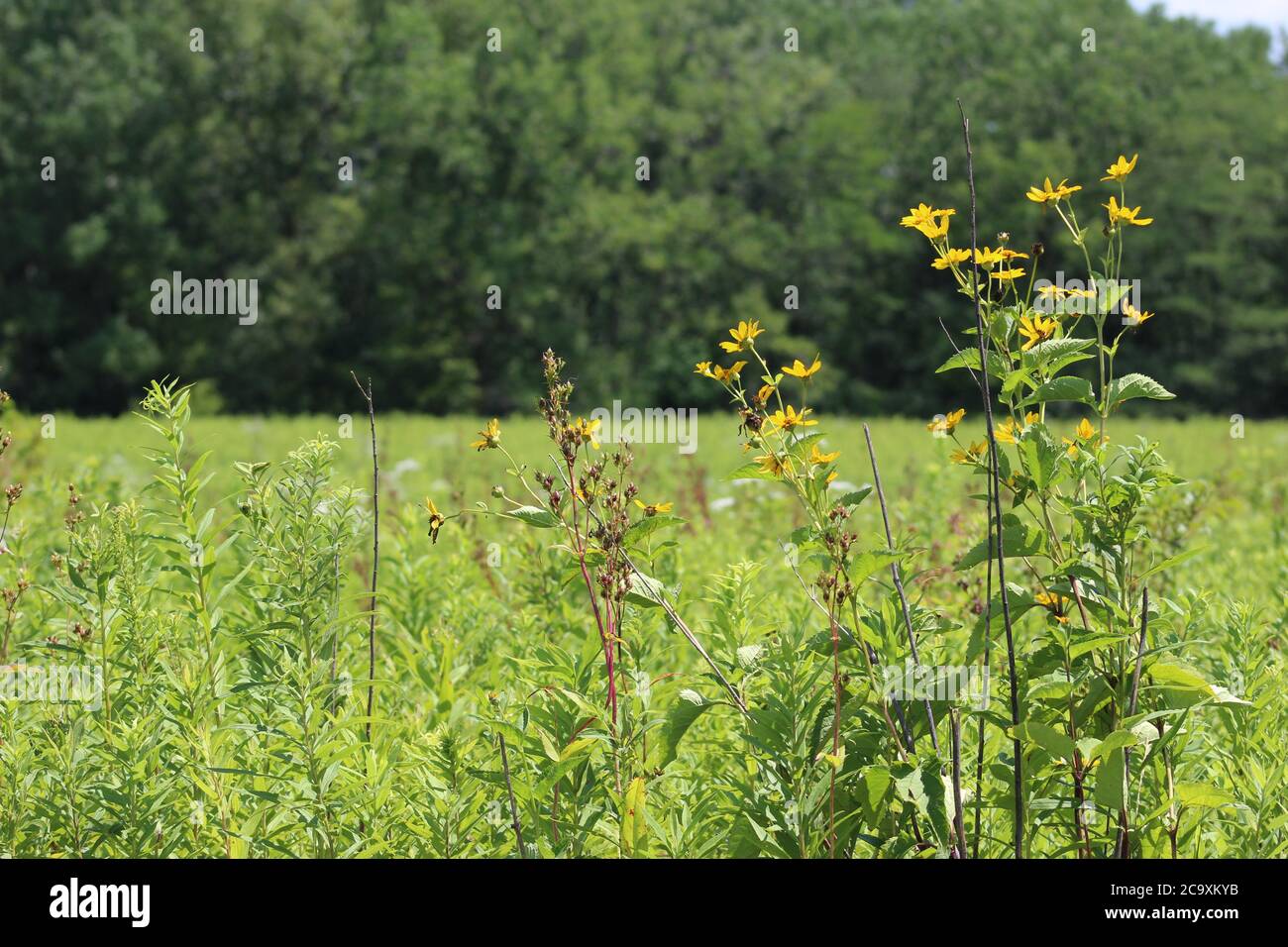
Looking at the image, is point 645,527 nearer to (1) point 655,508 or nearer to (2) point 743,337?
(1) point 655,508

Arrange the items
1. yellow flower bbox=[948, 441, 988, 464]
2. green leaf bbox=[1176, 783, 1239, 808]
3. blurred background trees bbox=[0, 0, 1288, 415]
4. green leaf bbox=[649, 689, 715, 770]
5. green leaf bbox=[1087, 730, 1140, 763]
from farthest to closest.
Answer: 1. blurred background trees bbox=[0, 0, 1288, 415]
2. yellow flower bbox=[948, 441, 988, 464]
3. green leaf bbox=[649, 689, 715, 770]
4. green leaf bbox=[1176, 783, 1239, 808]
5. green leaf bbox=[1087, 730, 1140, 763]

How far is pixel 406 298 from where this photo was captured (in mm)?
37156

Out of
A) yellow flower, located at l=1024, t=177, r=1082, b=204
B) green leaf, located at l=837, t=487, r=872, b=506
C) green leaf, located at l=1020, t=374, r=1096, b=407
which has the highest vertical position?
yellow flower, located at l=1024, t=177, r=1082, b=204

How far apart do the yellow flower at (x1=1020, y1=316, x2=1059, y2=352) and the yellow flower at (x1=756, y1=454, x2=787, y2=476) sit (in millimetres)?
511

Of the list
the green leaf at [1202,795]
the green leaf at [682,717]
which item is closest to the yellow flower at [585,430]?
the green leaf at [682,717]

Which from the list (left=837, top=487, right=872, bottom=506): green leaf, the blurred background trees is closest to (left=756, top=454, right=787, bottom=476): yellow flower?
(left=837, top=487, right=872, bottom=506): green leaf

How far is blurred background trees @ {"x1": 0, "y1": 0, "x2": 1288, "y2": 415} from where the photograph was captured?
35000 mm

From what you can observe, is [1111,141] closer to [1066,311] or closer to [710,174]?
[710,174]

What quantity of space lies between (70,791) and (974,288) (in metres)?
2.01

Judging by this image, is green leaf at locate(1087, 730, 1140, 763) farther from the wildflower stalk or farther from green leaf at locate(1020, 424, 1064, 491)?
green leaf at locate(1020, 424, 1064, 491)

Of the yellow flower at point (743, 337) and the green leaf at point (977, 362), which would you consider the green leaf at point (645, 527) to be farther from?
the green leaf at point (977, 362)

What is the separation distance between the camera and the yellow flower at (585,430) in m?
2.34

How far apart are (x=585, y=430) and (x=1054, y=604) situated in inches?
39.3

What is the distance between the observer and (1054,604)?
7.77 feet
